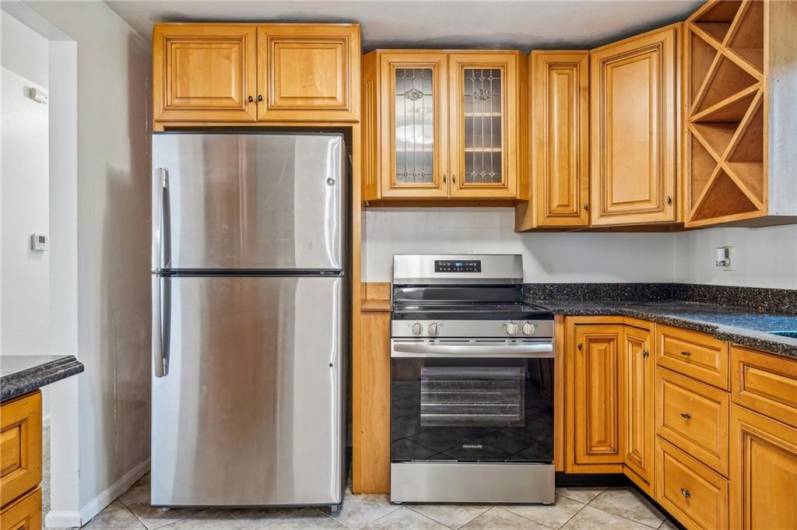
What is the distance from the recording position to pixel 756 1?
1750mm

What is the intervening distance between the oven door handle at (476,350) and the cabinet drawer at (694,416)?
18.7 inches

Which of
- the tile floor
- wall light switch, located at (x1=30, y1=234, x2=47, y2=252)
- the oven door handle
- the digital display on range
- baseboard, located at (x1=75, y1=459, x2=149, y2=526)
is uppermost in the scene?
wall light switch, located at (x1=30, y1=234, x2=47, y2=252)

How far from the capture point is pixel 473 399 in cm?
206

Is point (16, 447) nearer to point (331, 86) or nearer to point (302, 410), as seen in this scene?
point (302, 410)

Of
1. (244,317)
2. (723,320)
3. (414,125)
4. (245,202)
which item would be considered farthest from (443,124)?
(723,320)

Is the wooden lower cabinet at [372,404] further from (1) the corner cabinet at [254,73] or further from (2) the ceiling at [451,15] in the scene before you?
(2) the ceiling at [451,15]

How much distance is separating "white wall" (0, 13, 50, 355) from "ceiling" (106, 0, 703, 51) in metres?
1.21

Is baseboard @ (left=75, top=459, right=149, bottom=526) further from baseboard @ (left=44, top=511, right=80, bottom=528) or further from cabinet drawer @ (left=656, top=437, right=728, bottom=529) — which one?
cabinet drawer @ (left=656, top=437, right=728, bottom=529)

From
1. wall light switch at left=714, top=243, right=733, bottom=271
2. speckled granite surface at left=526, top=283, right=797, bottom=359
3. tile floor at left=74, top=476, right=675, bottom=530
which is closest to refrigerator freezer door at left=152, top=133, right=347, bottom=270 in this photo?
→ tile floor at left=74, top=476, right=675, bottom=530

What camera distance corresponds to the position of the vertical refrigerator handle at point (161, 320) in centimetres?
Result: 192

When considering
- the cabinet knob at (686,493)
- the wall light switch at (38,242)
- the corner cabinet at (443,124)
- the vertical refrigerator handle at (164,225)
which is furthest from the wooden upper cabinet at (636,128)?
the wall light switch at (38,242)

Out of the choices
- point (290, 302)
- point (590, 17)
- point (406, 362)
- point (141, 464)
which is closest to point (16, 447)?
point (290, 302)

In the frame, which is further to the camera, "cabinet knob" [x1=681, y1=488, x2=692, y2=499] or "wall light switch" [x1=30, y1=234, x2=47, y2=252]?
"wall light switch" [x1=30, y1=234, x2=47, y2=252]

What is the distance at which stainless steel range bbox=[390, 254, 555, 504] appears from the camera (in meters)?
2.06
